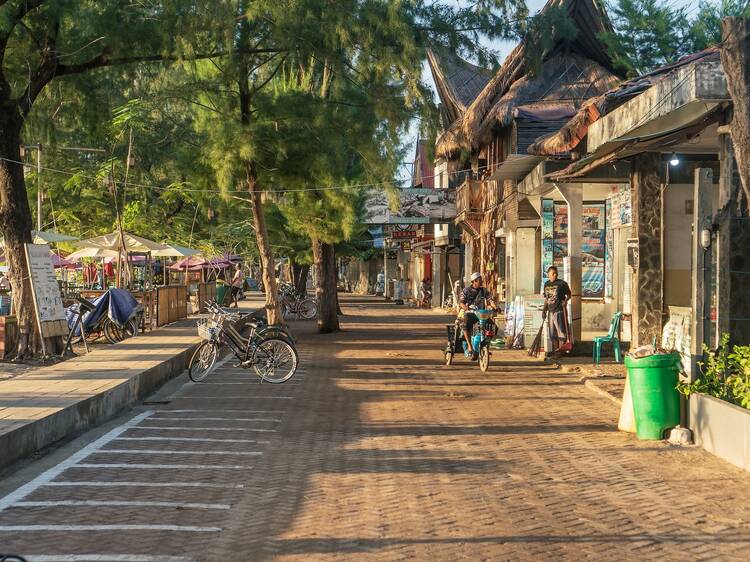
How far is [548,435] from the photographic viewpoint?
10.5 m

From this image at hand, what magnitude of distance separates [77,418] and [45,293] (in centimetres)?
716

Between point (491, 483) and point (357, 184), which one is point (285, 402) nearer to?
point (491, 483)

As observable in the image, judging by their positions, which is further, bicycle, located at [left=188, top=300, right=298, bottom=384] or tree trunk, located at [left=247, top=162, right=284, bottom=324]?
tree trunk, located at [left=247, top=162, right=284, bottom=324]

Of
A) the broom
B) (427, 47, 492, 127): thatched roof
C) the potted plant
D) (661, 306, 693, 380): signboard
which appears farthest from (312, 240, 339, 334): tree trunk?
the potted plant

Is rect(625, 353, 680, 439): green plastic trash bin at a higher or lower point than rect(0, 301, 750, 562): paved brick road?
higher

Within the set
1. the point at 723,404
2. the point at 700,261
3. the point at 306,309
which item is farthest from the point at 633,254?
the point at 306,309

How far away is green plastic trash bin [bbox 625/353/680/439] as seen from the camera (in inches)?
393

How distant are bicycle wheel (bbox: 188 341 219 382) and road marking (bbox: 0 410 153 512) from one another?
3635 mm

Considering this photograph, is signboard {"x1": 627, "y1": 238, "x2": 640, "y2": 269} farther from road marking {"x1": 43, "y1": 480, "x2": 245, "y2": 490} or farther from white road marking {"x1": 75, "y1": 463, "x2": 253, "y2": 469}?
road marking {"x1": 43, "y1": 480, "x2": 245, "y2": 490}

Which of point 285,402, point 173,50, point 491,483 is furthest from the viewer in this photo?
point 173,50

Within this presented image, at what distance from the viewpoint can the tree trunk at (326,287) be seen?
91.4 feet

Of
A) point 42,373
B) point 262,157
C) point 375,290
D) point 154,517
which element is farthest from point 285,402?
point 375,290

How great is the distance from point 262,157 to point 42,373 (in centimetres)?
859

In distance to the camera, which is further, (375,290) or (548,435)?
(375,290)
